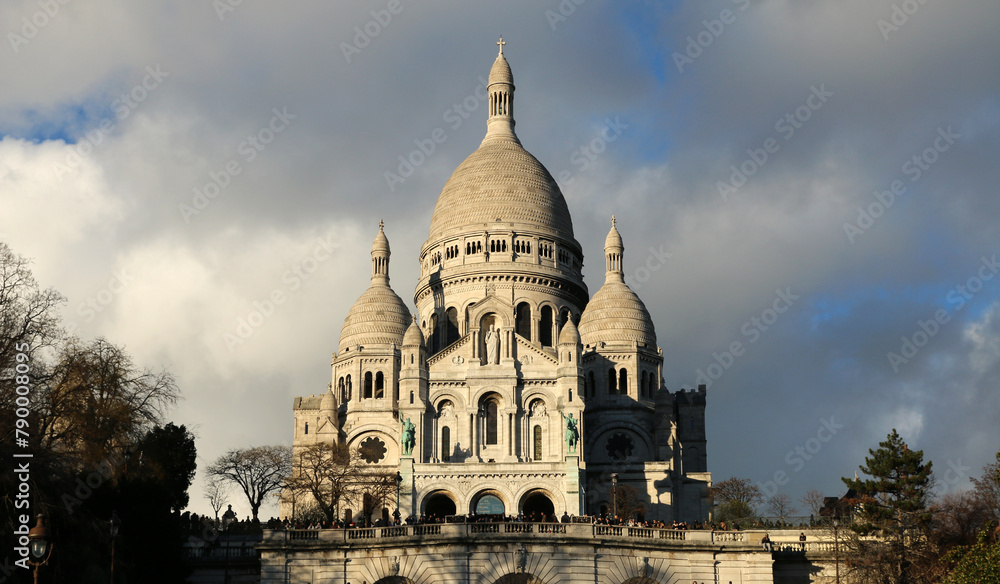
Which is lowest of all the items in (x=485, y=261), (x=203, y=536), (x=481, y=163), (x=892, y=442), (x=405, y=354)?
(x=203, y=536)

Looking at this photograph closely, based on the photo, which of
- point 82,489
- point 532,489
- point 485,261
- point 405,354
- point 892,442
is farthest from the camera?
point 485,261

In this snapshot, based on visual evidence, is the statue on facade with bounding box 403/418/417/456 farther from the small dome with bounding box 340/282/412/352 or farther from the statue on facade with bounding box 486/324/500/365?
the small dome with bounding box 340/282/412/352

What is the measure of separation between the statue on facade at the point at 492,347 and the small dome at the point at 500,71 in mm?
32874

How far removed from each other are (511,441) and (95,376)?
4068 cm

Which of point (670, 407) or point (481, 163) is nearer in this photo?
point (670, 407)

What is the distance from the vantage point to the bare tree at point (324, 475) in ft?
252

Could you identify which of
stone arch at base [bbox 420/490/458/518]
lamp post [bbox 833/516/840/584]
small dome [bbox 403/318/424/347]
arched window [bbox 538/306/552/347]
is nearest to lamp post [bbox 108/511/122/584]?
lamp post [bbox 833/516/840/584]

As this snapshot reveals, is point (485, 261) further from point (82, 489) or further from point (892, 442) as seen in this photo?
point (82, 489)

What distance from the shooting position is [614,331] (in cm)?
9906

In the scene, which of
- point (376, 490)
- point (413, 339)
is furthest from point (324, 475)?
point (413, 339)

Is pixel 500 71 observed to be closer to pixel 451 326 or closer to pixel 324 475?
pixel 451 326

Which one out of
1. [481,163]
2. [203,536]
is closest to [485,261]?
[481,163]

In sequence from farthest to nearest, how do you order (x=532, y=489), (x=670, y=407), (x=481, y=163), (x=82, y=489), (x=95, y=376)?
(x=481, y=163) → (x=670, y=407) → (x=532, y=489) → (x=95, y=376) → (x=82, y=489)

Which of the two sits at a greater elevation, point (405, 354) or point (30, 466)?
point (405, 354)
